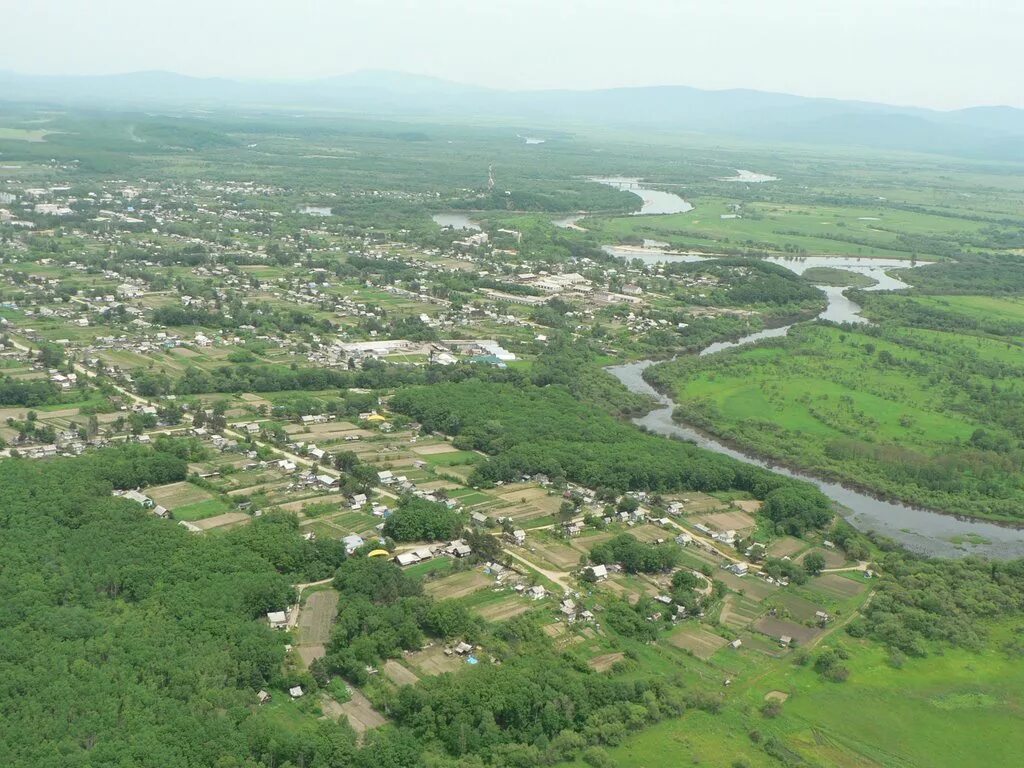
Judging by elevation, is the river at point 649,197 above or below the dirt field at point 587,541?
above

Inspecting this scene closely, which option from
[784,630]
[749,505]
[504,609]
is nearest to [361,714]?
[504,609]

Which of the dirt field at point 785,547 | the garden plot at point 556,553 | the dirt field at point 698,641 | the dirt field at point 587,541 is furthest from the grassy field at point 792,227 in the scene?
the dirt field at point 698,641

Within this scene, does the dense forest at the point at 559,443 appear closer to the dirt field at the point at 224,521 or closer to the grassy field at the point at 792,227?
the dirt field at the point at 224,521

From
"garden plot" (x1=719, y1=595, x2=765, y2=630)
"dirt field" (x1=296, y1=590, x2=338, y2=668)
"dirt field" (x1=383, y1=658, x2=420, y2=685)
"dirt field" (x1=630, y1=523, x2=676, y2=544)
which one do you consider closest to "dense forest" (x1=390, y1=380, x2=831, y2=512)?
"dirt field" (x1=630, y1=523, x2=676, y2=544)

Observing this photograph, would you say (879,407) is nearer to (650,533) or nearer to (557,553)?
(650,533)

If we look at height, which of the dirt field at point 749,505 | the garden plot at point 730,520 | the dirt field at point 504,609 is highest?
the dirt field at point 749,505

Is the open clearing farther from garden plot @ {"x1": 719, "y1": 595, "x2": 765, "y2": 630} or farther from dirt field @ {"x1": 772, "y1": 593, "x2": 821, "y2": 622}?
dirt field @ {"x1": 772, "y1": 593, "x2": 821, "y2": 622}

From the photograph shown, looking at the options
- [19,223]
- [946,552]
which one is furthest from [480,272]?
[946,552]

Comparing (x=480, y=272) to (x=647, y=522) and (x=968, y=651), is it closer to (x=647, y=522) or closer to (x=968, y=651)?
(x=647, y=522)
